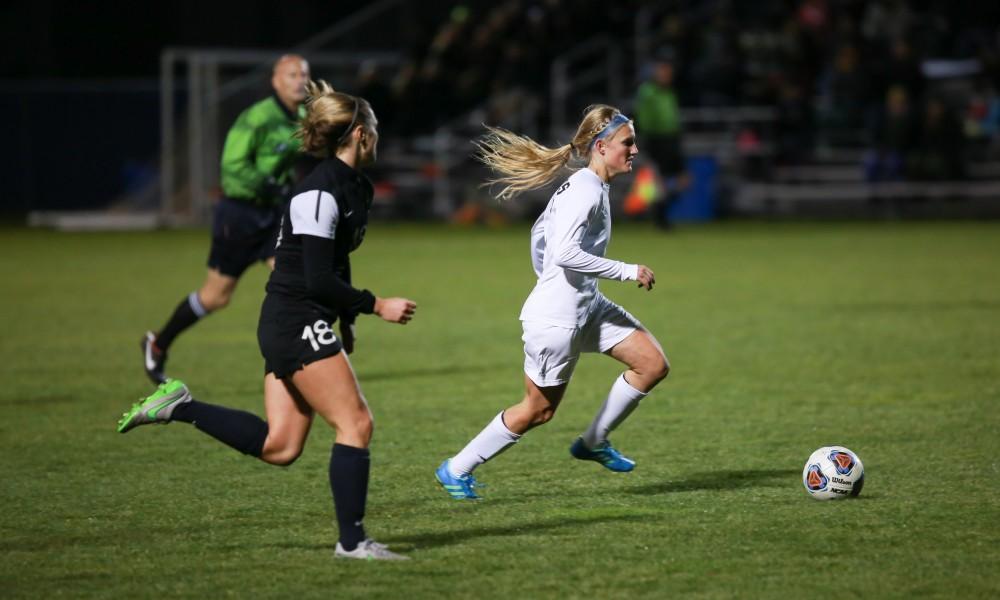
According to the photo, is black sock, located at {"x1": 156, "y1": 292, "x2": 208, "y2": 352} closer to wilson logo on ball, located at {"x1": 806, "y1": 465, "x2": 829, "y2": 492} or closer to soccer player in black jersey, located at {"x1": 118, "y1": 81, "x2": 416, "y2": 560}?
soccer player in black jersey, located at {"x1": 118, "y1": 81, "x2": 416, "y2": 560}

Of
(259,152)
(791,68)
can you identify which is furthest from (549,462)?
(791,68)

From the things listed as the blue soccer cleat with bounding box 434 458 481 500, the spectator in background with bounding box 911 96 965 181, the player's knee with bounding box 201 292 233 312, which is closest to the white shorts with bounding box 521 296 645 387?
the blue soccer cleat with bounding box 434 458 481 500

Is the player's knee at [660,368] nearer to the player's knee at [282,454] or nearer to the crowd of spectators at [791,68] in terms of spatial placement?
the player's knee at [282,454]

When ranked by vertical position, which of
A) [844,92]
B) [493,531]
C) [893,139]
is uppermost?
[844,92]

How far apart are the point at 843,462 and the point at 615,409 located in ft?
3.60

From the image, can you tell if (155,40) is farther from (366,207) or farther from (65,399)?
(366,207)

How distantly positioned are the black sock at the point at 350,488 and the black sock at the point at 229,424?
2.25 ft

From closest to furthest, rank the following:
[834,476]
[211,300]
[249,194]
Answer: [834,476]
[249,194]
[211,300]

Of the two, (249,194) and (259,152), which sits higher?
(259,152)

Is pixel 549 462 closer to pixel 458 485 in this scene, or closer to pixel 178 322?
pixel 458 485

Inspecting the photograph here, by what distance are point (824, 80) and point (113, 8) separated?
18.8 m

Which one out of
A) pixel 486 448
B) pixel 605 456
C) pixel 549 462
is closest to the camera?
pixel 486 448

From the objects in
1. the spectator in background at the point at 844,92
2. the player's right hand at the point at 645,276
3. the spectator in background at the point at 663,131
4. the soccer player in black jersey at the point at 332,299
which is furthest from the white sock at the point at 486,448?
the spectator in background at the point at 844,92

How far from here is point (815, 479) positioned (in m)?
6.41
